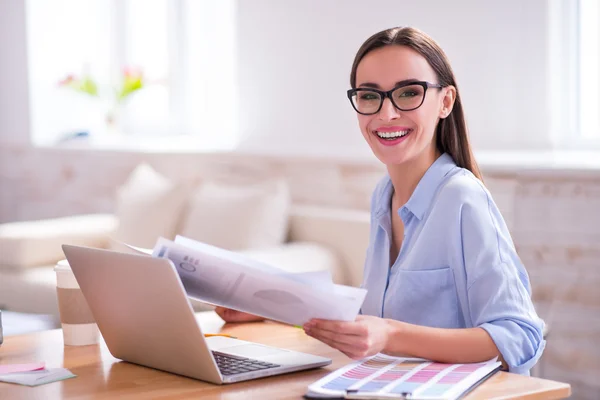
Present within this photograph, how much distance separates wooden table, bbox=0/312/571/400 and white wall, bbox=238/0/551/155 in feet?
7.01

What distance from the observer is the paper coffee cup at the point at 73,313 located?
1.75m

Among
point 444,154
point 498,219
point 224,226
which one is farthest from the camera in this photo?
point 224,226

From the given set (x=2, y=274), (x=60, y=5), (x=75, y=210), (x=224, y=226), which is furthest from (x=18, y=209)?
(x=224, y=226)

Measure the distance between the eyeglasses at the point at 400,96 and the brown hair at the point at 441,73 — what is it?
6 centimetres

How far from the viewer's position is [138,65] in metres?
5.90

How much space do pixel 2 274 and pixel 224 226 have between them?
108 cm

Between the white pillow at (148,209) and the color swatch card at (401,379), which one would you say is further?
the white pillow at (148,209)

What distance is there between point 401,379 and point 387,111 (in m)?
0.53

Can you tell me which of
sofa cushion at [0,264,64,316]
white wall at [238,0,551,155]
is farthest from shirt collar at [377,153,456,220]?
sofa cushion at [0,264,64,316]

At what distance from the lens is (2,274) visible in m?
4.22

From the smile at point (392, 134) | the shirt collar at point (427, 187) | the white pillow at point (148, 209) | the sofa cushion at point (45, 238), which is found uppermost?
the smile at point (392, 134)

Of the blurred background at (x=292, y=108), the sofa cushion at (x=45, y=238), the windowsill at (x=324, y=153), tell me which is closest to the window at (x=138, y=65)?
the blurred background at (x=292, y=108)

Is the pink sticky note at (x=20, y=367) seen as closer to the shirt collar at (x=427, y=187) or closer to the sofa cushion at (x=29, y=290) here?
the shirt collar at (x=427, y=187)

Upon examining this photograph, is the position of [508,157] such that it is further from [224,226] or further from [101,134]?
[101,134]
